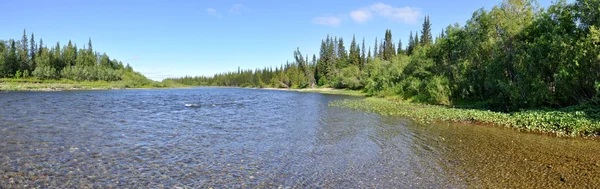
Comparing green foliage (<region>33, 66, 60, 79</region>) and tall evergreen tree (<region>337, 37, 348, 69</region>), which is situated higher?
tall evergreen tree (<region>337, 37, 348, 69</region>)

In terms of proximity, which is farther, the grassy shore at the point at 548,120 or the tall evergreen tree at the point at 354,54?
the tall evergreen tree at the point at 354,54

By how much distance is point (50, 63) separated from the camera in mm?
133625

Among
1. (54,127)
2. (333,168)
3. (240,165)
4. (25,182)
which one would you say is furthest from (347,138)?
(54,127)

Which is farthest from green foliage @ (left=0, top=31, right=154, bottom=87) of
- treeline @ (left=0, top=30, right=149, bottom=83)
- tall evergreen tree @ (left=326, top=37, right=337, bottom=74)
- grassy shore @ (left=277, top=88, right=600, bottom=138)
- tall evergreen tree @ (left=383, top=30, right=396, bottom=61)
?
grassy shore @ (left=277, top=88, right=600, bottom=138)

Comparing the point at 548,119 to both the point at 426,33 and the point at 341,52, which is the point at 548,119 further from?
the point at 341,52

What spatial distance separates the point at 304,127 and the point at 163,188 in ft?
43.9

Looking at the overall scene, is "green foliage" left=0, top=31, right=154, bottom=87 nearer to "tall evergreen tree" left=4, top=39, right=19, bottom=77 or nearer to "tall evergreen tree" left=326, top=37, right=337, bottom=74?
"tall evergreen tree" left=4, top=39, right=19, bottom=77

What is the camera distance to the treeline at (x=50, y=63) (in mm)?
120938

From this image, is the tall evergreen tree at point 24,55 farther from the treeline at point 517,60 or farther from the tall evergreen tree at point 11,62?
the treeline at point 517,60

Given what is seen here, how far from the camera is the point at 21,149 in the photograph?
13586 millimetres

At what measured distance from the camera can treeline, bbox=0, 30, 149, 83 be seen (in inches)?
4761

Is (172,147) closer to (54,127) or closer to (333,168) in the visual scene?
(333,168)

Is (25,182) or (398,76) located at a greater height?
(398,76)

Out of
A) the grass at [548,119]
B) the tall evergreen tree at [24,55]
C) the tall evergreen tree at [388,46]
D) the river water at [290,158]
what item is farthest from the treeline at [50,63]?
the grass at [548,119]
